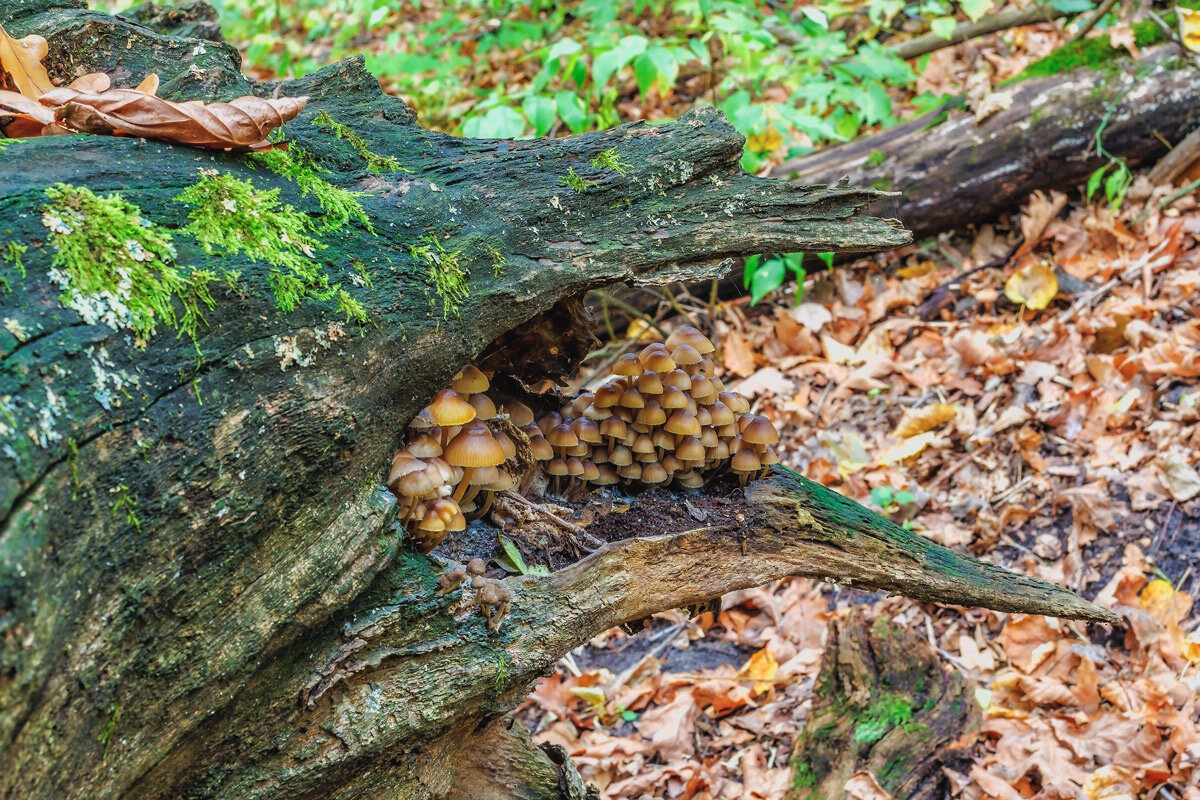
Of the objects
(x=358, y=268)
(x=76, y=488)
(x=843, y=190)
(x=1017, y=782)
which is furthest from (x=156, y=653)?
(x=1017, y=782)

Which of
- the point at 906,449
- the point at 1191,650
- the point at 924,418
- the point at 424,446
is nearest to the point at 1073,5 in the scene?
the point at 924,418

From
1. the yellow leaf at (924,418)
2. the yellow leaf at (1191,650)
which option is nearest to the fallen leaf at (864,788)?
the yellow leaf at (1191,650)

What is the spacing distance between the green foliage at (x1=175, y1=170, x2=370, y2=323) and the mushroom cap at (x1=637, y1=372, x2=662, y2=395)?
1.04 meters

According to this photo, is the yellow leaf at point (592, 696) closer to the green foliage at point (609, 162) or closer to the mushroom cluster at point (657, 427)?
the mushroom cluster at point (657, 427)

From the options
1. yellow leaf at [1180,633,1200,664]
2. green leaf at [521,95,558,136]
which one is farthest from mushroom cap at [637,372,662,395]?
yellow leaf at [1180,633,1200,664]

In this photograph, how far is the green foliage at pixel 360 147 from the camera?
2.46 meters

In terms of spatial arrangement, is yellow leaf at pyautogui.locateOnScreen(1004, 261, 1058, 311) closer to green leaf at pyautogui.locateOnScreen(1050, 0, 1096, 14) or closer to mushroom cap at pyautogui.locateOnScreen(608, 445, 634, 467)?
green leaf at pyautogui.locateOnScreen(1050, 0, 1096, 14)

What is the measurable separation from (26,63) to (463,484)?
162 centimetres

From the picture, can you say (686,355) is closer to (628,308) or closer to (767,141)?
(628,308)

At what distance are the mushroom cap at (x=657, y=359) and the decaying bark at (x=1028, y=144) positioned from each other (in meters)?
3.91

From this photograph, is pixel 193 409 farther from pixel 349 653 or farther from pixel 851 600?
pixel 851 600

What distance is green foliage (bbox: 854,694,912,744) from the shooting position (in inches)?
143

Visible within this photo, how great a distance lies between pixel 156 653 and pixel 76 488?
13.8 inches

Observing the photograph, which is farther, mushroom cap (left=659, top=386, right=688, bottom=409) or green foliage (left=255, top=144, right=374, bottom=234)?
mushroom cap (left=659, top=386, right=688, bottom=409)
